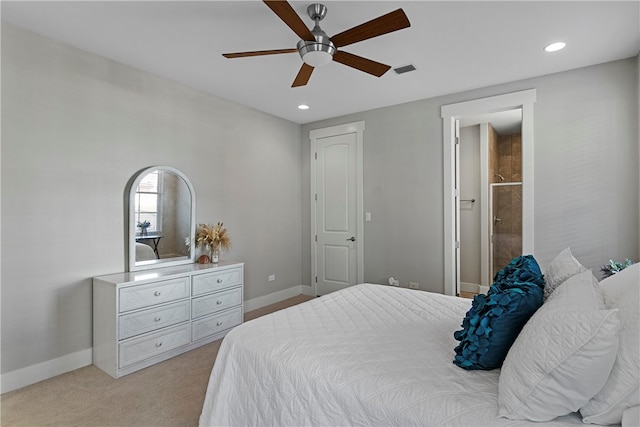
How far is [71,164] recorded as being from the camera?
2.79 metres

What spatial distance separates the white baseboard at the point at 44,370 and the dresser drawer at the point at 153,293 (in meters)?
0.64

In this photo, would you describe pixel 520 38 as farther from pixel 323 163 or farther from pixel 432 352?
pixel 323 163

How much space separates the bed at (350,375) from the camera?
1179 millimetres

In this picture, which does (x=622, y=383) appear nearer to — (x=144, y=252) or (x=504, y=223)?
(x=144, y=252)

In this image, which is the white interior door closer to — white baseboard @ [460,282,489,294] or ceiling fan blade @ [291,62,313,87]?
white baseboard @ [460,282,489,294]

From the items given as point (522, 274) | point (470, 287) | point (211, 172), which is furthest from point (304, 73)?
point (470, 287)

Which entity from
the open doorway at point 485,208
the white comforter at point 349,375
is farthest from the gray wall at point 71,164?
the open doorway at point 485,208

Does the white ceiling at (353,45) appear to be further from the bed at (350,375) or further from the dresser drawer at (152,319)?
the dresser drawer at (152,319)

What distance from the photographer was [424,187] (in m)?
4.15

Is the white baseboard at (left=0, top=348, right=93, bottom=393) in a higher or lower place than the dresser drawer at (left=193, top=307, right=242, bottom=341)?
lower

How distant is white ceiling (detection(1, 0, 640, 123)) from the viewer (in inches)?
89.6

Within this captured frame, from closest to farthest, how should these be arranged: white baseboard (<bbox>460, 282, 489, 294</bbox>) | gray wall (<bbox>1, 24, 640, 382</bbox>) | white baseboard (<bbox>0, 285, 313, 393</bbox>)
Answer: white baseboard (<bbox>0, 285, 313, 393</bbox>), gray wall (<bbox>1, 24, 640, 382</bbox>), white baseboard (<bbox>460, 282, 489, 294</bbox>)

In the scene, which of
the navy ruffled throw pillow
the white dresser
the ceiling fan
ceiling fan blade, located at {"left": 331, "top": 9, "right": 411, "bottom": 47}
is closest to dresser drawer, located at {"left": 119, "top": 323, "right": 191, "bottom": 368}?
the white dresser

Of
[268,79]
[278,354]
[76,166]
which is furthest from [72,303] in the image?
[268,79]
